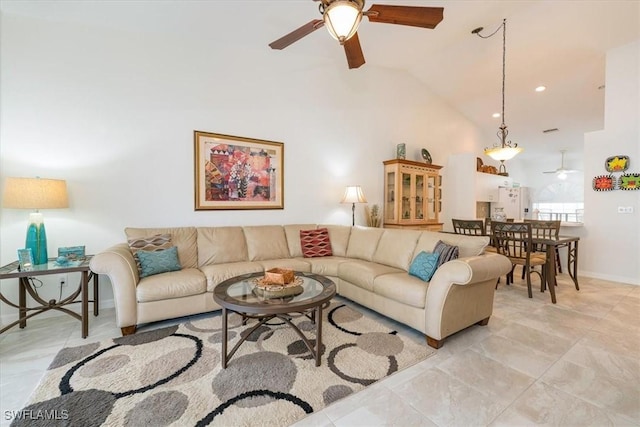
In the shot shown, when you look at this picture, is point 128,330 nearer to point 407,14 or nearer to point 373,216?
point 407,14

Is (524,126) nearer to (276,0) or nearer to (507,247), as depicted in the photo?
(507,247)

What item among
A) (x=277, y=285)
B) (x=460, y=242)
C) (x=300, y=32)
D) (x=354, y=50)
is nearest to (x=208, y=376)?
A: (x=277, y=285)

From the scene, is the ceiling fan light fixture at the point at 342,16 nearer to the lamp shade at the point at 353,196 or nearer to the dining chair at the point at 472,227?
the lamp shade at the point at 353,196

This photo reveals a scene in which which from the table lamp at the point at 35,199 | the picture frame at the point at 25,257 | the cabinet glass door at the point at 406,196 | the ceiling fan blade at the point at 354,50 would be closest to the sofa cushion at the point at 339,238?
the cabinet glass door at the point at 406,196

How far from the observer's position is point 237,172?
364 centimetres

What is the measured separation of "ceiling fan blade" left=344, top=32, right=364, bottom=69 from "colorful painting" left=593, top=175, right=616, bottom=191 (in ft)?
14.4

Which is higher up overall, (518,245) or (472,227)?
(472,227)

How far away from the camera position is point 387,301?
2564 mm

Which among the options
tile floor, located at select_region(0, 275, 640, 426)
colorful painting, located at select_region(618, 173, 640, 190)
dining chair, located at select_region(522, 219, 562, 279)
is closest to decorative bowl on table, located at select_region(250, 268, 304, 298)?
tile floor, located at select_region(0, 275, 640, 426)

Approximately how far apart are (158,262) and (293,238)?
1.61 metres

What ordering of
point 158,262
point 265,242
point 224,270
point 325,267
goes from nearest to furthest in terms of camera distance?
point 158,262, point 224,270, point 325,267, point 265,242

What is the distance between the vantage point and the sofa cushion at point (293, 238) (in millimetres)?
3653

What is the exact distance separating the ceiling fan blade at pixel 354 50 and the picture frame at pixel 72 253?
3053 millimetres

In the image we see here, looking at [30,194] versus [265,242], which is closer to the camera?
[30,194]
